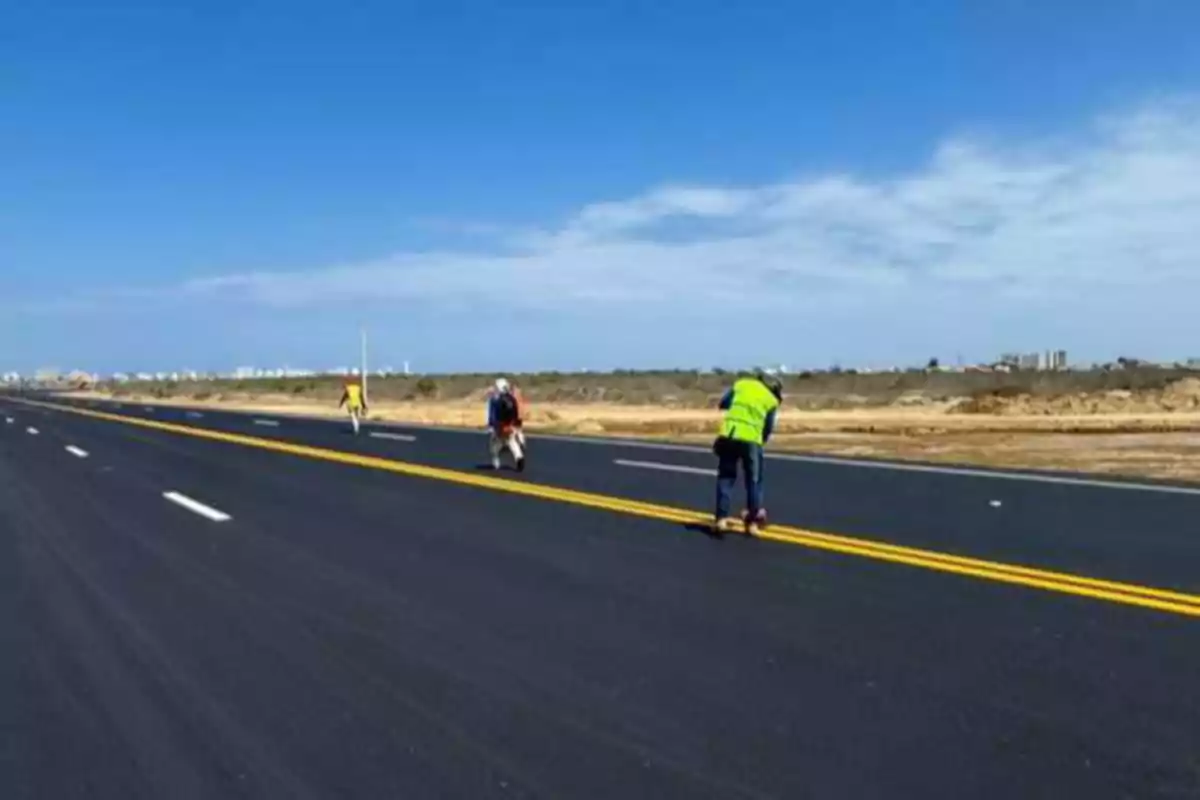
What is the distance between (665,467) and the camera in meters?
21.6

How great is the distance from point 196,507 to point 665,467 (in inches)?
322

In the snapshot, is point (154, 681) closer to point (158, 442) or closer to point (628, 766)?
point (628, 766)

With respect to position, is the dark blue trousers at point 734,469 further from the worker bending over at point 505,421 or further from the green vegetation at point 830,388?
the green vegetation at point 830,388

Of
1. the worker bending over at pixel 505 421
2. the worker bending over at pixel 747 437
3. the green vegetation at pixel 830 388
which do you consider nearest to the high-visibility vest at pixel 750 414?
the worker bending over at pixel 747 437

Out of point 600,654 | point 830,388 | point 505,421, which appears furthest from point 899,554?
point 830,388

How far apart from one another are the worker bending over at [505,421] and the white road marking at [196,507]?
18.1ft

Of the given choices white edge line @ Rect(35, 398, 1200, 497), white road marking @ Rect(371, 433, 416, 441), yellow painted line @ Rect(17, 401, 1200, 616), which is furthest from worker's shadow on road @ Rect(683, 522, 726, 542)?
white road marking @ Rect(371, 433, 416, 441)

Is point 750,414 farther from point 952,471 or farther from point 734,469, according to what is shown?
point 952,471

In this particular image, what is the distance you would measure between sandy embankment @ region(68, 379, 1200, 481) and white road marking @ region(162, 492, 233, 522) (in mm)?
13852

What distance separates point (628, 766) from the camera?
17.9 ft

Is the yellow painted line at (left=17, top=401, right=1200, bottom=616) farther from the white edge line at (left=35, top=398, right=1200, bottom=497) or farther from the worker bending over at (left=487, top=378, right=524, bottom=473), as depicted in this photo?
the white edge line at (left=35, top=398, right=1200, bottom=497)

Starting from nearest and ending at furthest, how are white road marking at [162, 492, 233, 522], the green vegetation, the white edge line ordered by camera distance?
white road marking at [162, 492, 233, 522], the white edge line, the green vegetation

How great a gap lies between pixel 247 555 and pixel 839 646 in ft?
21.2

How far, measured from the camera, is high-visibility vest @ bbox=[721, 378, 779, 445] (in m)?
12.5
